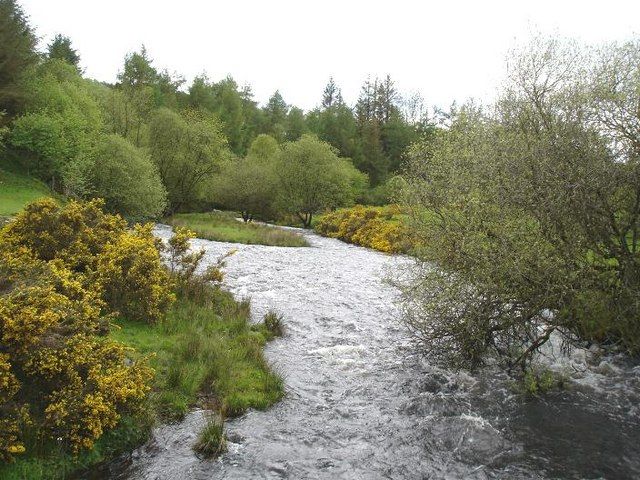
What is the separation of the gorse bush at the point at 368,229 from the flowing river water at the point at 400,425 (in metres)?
21.1

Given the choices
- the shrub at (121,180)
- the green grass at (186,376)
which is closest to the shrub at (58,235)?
the green grass at (186,376)

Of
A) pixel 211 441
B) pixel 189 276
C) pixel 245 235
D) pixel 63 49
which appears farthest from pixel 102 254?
pixel 63 49

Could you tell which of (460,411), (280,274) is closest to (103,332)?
(460,411)

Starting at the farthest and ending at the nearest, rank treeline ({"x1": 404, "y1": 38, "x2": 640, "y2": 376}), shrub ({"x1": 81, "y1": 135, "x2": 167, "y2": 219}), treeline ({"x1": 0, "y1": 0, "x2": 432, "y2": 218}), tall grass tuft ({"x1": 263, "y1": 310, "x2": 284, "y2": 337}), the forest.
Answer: treeline ({"x1": 0, "y1": 0, "x2": 432, "y2": 218}) < shrub ({"x1": 81, "y1": 135, "x2": 167, "y2": 219}) < tall grass tuft ({"x1": 263, "y1": 310, "x2": 284, "y2": 337}) < treeline ({"x1": 404, "y1": 38, "x2": 640, "y2": 376}) < the forest

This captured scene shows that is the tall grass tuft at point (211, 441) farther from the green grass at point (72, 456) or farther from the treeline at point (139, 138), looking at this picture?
the treeline at point (139, 138)

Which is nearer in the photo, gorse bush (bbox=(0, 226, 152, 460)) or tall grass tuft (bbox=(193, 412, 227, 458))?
gorse bush (bbox=(0, 226, 152, 460))

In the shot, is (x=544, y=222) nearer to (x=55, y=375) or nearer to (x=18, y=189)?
A: (x=55, y=375)

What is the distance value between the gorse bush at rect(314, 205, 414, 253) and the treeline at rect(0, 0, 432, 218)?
748 cm

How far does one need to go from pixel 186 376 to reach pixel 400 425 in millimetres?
4839

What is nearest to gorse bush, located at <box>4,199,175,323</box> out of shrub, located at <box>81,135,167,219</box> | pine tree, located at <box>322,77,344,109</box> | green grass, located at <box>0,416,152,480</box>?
green grass, located at <box>0,416,152,480</box>

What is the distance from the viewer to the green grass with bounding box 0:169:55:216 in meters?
32.0

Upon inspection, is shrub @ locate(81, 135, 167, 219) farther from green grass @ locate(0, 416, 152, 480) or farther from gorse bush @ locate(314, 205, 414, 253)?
green grass @ locate(0, 416, 152, 480)

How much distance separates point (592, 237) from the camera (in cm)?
1188

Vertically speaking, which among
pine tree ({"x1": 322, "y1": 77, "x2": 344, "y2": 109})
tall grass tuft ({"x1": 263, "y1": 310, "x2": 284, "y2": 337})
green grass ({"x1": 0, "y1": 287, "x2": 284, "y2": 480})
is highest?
pine tree ({"x1": 322, "y1": 77, "x2": 344, "y2": 109})
